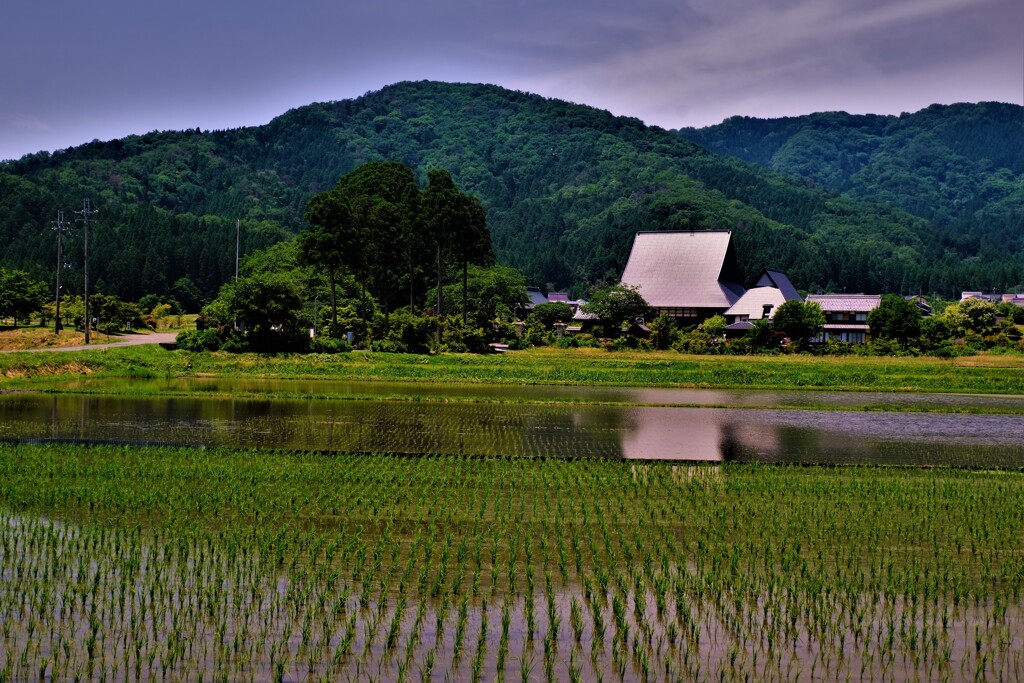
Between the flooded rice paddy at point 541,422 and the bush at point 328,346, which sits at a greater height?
the bush at point 328,346

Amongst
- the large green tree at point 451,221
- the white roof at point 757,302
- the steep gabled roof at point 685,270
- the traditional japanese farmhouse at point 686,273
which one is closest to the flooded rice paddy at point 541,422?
the large green tree at point 451,221

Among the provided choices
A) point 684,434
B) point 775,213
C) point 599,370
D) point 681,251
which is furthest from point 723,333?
point 775,213

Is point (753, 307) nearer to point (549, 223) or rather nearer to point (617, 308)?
point (617, 308)

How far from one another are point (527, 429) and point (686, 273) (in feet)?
220

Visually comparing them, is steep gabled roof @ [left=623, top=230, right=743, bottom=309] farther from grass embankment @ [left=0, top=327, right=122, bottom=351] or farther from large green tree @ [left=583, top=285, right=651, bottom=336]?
grass embankment @ [left=0, top=327, right=122, bottom=351]

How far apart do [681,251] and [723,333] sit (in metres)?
21.7

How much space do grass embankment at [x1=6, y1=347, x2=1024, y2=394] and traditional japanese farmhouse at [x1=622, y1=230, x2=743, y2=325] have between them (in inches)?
1397

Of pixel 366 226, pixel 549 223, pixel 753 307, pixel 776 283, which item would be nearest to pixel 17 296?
pixel 366 226

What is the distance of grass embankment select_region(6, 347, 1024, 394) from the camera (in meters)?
40.3

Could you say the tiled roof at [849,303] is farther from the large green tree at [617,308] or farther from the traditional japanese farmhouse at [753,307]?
the large green tree at [617,308]

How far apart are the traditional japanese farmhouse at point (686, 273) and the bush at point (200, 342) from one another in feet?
151

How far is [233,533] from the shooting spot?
13.0m

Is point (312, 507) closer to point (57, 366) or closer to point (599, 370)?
point (57, 366)

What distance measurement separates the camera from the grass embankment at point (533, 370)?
40.3m
